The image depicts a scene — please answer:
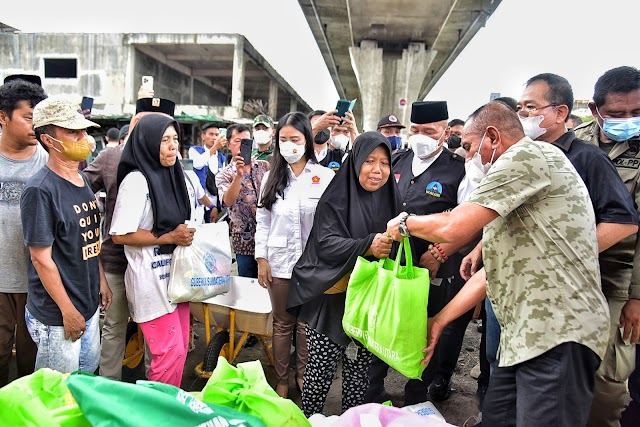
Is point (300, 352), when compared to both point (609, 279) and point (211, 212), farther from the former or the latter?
point (211, 212)

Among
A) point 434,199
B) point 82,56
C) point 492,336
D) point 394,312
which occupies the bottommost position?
point 492,336

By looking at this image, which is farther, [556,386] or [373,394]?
[373,394]

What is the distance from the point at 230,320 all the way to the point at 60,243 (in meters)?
1.35

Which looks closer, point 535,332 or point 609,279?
point 535,332

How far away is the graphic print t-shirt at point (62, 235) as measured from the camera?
6.20ft

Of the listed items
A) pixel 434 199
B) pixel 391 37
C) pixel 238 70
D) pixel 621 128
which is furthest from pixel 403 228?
pixel 238 70

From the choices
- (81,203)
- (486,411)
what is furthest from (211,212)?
(486,411)

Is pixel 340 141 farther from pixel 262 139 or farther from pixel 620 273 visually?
pixel 620 273

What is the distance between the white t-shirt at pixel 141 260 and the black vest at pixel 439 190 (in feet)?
Answer: 5.09

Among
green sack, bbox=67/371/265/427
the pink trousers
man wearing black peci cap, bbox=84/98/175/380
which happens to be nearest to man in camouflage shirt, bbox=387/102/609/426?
green sack, bbox=67/371/265/427

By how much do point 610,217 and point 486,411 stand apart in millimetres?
1057

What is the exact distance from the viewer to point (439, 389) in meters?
3.09

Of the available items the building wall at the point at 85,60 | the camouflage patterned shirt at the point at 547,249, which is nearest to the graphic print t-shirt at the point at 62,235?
the camouflage patterned shirt at the point at 547,249

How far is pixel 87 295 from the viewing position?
2.12 meters
